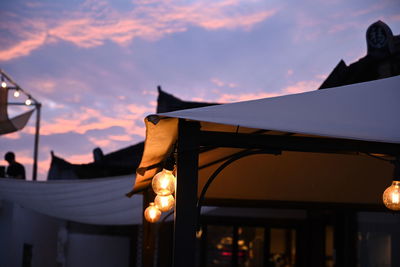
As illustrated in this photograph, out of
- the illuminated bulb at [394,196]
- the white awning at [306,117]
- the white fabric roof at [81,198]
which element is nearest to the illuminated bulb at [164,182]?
the white awning at [306,117]

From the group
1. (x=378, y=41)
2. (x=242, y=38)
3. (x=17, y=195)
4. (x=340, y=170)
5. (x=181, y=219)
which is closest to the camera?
(x=181, y=219)

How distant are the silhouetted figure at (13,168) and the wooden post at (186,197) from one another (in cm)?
689

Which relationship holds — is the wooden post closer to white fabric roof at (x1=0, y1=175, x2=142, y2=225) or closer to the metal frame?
the metal frame

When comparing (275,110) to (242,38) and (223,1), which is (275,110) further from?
(242,38)

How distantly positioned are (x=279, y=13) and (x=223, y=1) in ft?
3.66

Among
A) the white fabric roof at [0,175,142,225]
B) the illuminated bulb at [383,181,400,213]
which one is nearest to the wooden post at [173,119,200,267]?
the illuminated bulb at [383,181,400,213]

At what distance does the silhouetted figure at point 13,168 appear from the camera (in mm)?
9875

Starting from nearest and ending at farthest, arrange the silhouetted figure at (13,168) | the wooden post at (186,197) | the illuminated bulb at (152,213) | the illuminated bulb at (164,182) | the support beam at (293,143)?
the wooden post at (186,197), the support beam at (293,143), the illuminated bulb at (164,182), the illuminated bulb at (152,213), the silhouetted figure at (13,168)

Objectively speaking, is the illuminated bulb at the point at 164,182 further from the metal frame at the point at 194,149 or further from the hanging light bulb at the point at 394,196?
the hanging light bulb at the point at 394,196

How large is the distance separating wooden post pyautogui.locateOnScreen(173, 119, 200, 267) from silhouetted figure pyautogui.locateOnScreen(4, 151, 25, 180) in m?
6.89

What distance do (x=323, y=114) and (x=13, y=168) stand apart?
734 cm

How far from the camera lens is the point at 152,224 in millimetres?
6961

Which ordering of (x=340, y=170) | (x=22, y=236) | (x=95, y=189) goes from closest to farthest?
1. (x=340, y=170)
2. (x=95, y=189)
3. (x=22, y=236)

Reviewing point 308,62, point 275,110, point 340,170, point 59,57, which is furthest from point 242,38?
point 275,110
